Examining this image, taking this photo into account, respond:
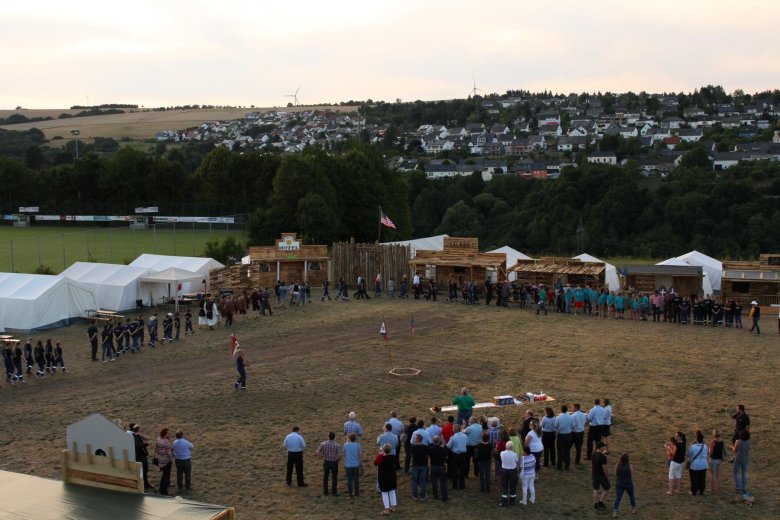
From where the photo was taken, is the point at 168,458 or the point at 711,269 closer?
the point at 168,458

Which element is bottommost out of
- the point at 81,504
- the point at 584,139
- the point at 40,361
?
the point at 40,361

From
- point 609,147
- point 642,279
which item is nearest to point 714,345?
point 642,279

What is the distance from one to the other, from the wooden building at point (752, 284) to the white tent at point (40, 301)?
2250cm

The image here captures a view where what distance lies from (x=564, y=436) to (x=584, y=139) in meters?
135

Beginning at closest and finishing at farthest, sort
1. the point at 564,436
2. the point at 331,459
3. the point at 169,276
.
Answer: the point at 331,459
the point at 564,436
the point at 169,276

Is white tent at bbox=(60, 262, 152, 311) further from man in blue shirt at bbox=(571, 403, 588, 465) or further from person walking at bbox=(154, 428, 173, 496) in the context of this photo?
man in blue shirt at bbox=(571, 403, 588, 465)

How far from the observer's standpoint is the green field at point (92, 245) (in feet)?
141

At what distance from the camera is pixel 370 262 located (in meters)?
32.1

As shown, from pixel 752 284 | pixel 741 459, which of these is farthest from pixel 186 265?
pixel 741 459

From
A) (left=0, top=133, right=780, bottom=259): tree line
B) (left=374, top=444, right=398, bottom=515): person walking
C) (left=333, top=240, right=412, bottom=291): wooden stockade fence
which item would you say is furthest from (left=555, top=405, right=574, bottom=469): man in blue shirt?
(left=0, top=133, right=780, bottom=259): tree line

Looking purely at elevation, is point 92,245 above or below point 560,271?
below

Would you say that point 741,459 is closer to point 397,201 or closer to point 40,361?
point 40,361

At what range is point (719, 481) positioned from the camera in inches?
466

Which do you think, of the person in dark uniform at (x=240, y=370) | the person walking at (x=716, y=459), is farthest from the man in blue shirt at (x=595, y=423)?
the person in dark uniform at (x=240, y=370)
